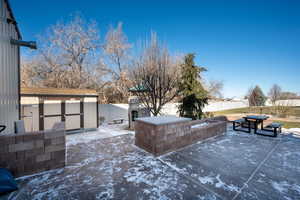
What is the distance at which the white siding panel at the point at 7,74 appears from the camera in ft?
10.0

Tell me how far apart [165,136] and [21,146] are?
10.8ft

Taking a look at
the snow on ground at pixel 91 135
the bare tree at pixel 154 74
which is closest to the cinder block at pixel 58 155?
the snow on ground at pixel 91 135

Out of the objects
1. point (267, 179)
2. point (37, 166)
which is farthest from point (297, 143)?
point (37, 166)

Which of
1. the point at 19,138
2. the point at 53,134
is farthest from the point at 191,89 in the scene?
the point at 19,138

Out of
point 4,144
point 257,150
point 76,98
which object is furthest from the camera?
point 76,98

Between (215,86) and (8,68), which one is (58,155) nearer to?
(8,68)

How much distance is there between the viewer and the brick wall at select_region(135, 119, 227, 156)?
3.66 meters

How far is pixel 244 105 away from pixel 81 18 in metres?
29.8

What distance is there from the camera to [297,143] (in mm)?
4699

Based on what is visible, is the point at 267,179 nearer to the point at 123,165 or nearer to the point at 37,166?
the point at 123,165

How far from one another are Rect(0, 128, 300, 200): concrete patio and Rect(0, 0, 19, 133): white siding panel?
179 cm

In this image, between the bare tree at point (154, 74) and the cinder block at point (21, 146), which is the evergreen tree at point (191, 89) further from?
the cinder block at point (21, 146)

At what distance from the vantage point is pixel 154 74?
257 inches

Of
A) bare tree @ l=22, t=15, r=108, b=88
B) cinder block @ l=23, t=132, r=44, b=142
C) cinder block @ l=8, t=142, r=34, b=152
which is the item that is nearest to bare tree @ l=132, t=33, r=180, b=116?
cinder block @ l=23, t=132, r=44, b=142
